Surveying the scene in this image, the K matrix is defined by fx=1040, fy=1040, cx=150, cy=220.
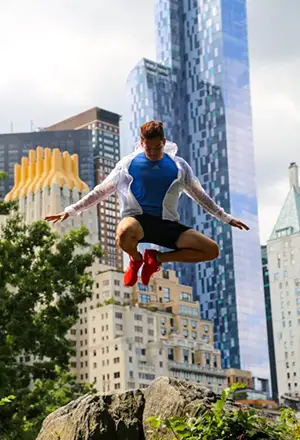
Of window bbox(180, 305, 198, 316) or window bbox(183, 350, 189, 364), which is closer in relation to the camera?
window bbox(183, 350, 189, 364)

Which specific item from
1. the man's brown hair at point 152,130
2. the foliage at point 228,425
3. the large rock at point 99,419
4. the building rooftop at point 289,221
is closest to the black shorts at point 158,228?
the man's brown hair at point 152,130

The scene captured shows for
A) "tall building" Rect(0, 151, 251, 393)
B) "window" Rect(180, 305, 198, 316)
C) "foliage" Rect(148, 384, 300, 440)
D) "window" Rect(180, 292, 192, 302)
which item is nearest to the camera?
"foliage" Rect(148, 384, 300, 440)

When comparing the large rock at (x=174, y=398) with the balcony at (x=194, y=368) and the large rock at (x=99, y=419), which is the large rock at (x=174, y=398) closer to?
the large rock at (x=99, y=419)

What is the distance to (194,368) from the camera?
487 feet

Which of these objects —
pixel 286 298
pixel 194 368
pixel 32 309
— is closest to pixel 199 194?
pixel 32 309

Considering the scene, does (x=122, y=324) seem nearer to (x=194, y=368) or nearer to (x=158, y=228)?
(x=194, y=368)

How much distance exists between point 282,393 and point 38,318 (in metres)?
150

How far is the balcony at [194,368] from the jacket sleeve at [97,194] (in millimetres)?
133561

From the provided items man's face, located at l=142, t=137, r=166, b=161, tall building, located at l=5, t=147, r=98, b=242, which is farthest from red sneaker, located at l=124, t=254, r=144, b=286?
tall building, located at l=5, t=147, r=98, b=242

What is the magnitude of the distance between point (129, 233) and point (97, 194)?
3.10ft

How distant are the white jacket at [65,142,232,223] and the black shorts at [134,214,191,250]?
61 millimetres

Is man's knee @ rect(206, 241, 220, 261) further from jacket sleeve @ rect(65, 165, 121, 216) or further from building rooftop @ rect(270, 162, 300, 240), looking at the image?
building rooftop @ rect(270, 162, 300, 240)

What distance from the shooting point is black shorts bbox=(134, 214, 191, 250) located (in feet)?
33.6

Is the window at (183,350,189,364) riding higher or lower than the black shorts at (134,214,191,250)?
higher
